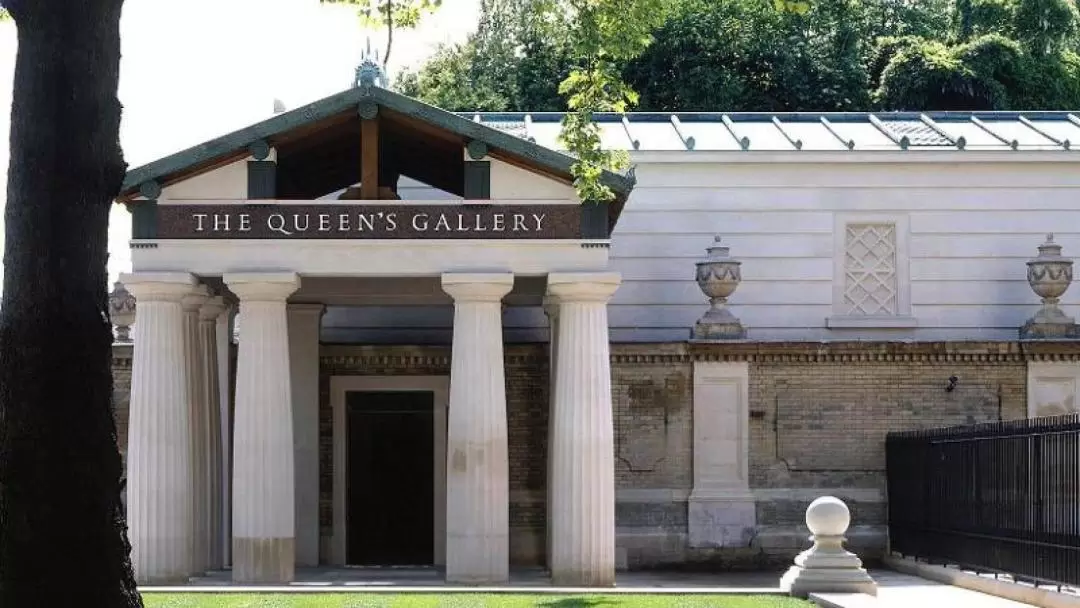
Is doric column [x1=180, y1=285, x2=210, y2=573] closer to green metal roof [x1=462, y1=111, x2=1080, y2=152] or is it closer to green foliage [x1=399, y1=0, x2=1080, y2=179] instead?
green metal roof [x1=462, y1=111, x2=1080, y2=152]

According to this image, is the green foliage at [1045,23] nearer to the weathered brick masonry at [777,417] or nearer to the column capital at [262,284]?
the weathered brick masonry at [777,417]

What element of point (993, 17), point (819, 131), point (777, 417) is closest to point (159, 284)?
point (777, 417)

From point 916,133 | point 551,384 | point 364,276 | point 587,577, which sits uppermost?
point 916,133

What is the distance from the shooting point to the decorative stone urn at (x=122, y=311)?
30.4 meters

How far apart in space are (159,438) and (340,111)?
17.1ft

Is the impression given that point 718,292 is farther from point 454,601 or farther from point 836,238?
point 454,601

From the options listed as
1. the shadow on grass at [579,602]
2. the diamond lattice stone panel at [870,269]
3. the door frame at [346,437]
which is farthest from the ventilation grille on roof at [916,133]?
the shadow on grass at [579,602]

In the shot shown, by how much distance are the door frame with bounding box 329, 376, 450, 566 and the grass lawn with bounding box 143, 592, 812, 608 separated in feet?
25.1

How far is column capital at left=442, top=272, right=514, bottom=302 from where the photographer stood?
25.1 metres

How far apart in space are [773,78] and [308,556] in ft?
94.5

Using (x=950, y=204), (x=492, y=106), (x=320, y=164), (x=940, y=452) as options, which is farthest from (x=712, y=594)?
(x=492, y=106)

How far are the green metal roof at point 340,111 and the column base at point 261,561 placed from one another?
519cm

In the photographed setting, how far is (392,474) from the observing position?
3061 centimetres

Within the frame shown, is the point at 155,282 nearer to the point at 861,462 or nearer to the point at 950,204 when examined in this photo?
the point at 861,462
